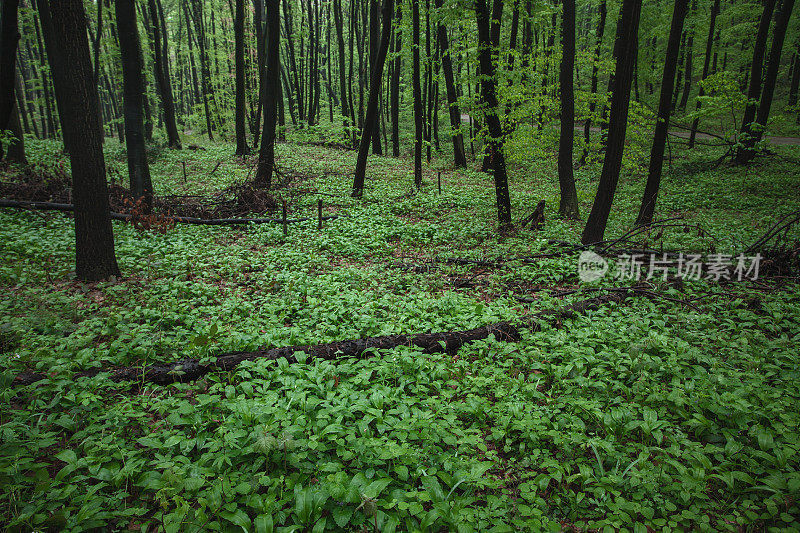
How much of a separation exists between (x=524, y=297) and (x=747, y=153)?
1622 centimetres

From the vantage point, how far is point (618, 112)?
25.7 ft

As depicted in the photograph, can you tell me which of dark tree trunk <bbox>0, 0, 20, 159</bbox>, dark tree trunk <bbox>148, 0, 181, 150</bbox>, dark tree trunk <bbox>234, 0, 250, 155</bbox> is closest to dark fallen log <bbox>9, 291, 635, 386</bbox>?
dark tree trunk <bbox>0, 0, 20, 159</bbox>

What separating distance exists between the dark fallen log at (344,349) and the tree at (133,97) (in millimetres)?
7860

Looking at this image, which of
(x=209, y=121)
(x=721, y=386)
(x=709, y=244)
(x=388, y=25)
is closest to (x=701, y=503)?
(x=721, y=386)

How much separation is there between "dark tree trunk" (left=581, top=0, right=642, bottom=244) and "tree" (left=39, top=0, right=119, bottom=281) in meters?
9.57

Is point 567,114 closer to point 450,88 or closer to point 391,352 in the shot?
point 450,88

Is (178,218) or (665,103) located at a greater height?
(665,103)

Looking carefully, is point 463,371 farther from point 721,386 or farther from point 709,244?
point 709,244

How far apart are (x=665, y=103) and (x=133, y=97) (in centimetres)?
1419

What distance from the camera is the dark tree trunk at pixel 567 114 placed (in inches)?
418

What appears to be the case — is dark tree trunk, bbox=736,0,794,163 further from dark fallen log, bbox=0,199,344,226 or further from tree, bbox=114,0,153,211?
tree, bbox=114,0,153,211

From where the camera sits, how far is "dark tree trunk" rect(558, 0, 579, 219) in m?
10.6

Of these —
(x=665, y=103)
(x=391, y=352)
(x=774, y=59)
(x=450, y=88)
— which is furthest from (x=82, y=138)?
(x=774, y=59)

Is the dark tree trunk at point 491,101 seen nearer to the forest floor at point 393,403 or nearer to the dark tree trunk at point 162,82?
the forest floor at point 393,403
